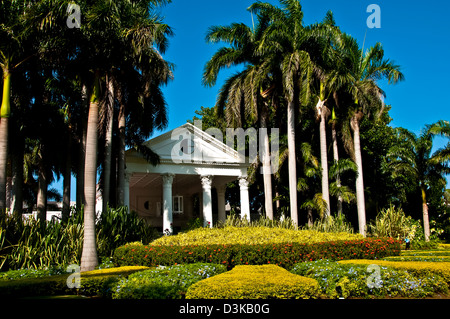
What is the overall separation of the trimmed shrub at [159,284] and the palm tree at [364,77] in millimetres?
15759

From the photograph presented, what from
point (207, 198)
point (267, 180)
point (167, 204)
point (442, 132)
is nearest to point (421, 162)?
point (442, 132)

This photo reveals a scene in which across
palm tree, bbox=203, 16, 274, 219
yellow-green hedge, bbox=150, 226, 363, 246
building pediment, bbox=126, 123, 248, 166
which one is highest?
palm tree, bbox=203, 16, 274, 219

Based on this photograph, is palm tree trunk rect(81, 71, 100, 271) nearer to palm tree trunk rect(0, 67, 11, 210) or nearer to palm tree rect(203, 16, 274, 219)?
palm tree trunk rect(0, 67, 11, 210)

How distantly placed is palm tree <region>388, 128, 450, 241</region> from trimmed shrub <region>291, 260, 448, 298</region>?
1699cm

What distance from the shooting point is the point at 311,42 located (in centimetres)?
2117

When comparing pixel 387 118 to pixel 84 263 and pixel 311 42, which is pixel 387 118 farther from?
pixel 84 263

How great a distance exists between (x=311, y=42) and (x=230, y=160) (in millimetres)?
8600

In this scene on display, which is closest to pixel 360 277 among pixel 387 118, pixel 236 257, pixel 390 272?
pixel 390 272

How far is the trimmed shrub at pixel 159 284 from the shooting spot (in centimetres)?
777

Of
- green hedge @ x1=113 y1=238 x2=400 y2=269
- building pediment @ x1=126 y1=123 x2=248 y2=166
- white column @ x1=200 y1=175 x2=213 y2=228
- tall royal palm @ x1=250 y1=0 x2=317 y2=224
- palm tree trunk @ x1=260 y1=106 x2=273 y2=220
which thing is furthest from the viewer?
white column @ x1=200 y1=175 x2=213 y2=228

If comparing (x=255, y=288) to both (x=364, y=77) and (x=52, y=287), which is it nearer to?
(x=52, y=287)

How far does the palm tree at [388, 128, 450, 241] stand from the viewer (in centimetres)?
2411

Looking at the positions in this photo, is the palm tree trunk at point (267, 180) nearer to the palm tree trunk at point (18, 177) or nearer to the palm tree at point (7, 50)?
the palm tree trunk at point (18, 177)

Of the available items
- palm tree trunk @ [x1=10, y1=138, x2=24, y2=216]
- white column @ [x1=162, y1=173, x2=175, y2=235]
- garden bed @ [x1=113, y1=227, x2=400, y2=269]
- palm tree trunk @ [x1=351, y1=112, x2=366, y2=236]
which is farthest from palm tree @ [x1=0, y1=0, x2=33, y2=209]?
palm tree trunk @ [x1=351, y1=112, x2=366, y2=236]
